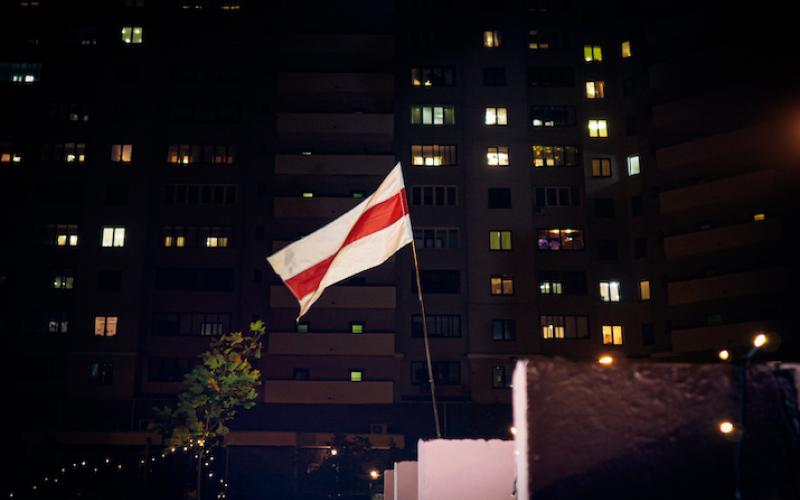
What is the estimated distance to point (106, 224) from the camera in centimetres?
4834

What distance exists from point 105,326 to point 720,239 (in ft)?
129

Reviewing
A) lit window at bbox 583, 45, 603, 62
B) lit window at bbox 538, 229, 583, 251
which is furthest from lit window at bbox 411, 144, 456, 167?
A: lit window at bbox 583, 45, 603, 62

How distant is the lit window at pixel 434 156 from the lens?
49.2 meters

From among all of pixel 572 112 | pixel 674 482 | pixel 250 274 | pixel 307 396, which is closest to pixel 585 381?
pixel 674 482

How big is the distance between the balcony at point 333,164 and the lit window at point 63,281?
15.4 meters

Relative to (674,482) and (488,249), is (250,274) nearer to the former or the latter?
(488,249)

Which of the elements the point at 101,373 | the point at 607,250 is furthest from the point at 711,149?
the point at 101,373

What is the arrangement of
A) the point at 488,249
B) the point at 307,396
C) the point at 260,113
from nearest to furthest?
the point at 307,396
the point at 488,249
the point at 260,113

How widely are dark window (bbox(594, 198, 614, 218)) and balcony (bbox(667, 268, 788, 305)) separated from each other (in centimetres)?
687

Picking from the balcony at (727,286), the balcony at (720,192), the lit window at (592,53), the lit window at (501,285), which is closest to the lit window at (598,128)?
the lit window at (592,53)

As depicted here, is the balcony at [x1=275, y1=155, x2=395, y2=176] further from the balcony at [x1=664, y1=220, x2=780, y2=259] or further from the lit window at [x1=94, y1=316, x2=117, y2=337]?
the balcony at [x1=664, y1=220, x2=780, y2=259]

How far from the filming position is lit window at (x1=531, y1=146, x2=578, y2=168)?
4934 centimetres

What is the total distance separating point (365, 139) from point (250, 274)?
12.2 meters

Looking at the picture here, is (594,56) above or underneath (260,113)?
above
